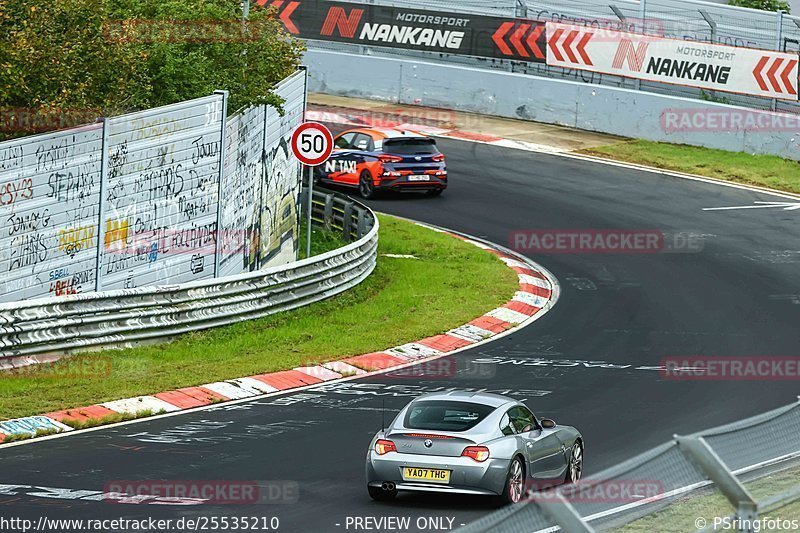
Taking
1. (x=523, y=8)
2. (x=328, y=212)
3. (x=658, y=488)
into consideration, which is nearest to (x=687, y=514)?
(x=658, y=488)

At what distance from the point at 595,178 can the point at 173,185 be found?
1625cm

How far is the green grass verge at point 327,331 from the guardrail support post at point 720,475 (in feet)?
35.3

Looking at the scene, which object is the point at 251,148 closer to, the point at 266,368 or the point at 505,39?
the point at 266,368

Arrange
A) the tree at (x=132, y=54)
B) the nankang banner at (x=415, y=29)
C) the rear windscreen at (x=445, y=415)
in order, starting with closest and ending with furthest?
1. the rear windscreen at (x=445, y=415)
2. the tree at (x=132, y=54)
3. the nankang banner at (x=415, y=29)

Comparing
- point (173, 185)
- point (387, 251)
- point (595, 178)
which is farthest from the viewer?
point (595, 178)

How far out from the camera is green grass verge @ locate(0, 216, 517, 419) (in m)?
17.8

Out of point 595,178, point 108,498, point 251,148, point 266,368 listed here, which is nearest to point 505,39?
point 595,178

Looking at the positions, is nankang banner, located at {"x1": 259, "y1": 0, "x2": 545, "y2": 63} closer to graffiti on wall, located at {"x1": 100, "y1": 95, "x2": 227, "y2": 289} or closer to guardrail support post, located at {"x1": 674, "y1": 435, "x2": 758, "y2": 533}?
graffiti on wall, located at {"x1": 100, "y1": 95, "x2": 227, "y2": 289}

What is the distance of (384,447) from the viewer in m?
13.2

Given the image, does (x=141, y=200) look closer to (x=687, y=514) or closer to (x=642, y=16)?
(x=687, y=514)

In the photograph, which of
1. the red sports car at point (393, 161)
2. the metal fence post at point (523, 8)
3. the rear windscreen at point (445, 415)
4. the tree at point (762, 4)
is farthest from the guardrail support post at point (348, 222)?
the tree at point (762, 4)

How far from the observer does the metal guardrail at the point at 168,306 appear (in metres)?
18.2

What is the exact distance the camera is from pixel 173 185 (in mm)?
21500

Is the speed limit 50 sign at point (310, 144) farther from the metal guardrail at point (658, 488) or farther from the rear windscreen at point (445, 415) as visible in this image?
the metal guardrail at point (658, 488)
